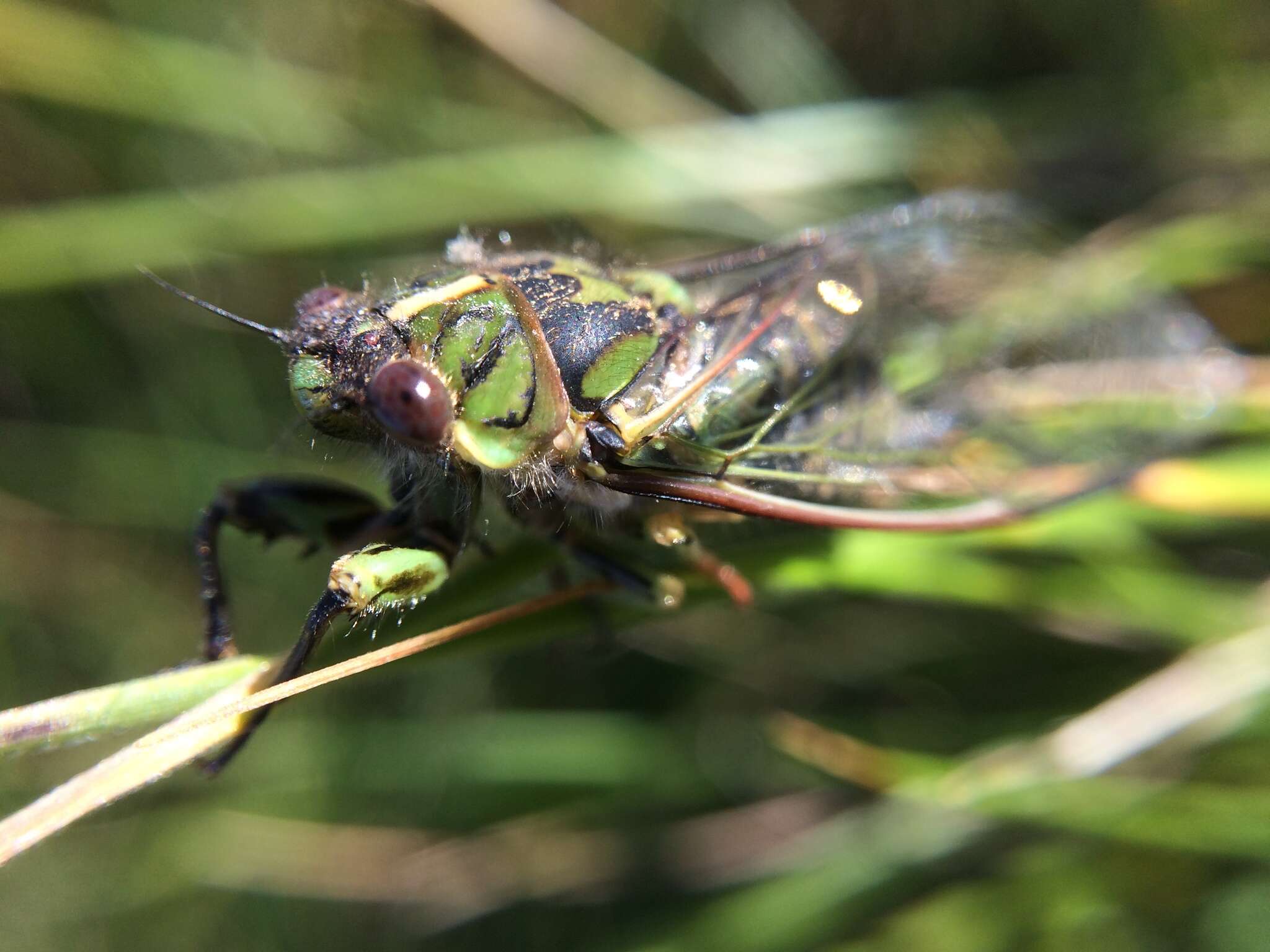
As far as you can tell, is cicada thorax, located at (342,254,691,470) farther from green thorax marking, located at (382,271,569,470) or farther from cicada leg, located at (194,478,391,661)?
cicada leg, located at (194,478,391,661)

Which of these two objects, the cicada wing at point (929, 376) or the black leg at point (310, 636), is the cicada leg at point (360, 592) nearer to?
the black leg at point (310, 636)

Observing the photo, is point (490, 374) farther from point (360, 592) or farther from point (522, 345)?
point (360, 592)

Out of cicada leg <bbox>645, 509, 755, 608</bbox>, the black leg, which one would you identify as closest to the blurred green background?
cicada leg <bbox>645, 509, 755, 608</bbox>

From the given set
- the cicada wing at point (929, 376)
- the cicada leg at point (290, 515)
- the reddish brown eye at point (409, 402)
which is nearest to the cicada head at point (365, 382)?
the reddish brown eye at point (409, 402)

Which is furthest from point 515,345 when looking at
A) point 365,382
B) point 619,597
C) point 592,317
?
point 619,597

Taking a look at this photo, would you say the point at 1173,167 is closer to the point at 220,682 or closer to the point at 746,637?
the point at 746,637

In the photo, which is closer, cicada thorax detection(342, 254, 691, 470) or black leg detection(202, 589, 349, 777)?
black leg detection(202, 589, 349, 777)

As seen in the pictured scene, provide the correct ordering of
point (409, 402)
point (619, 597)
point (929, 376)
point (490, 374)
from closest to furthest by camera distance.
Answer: point (409, 402) < point (490, 374) < point (619, 597) < point (929, 376)
